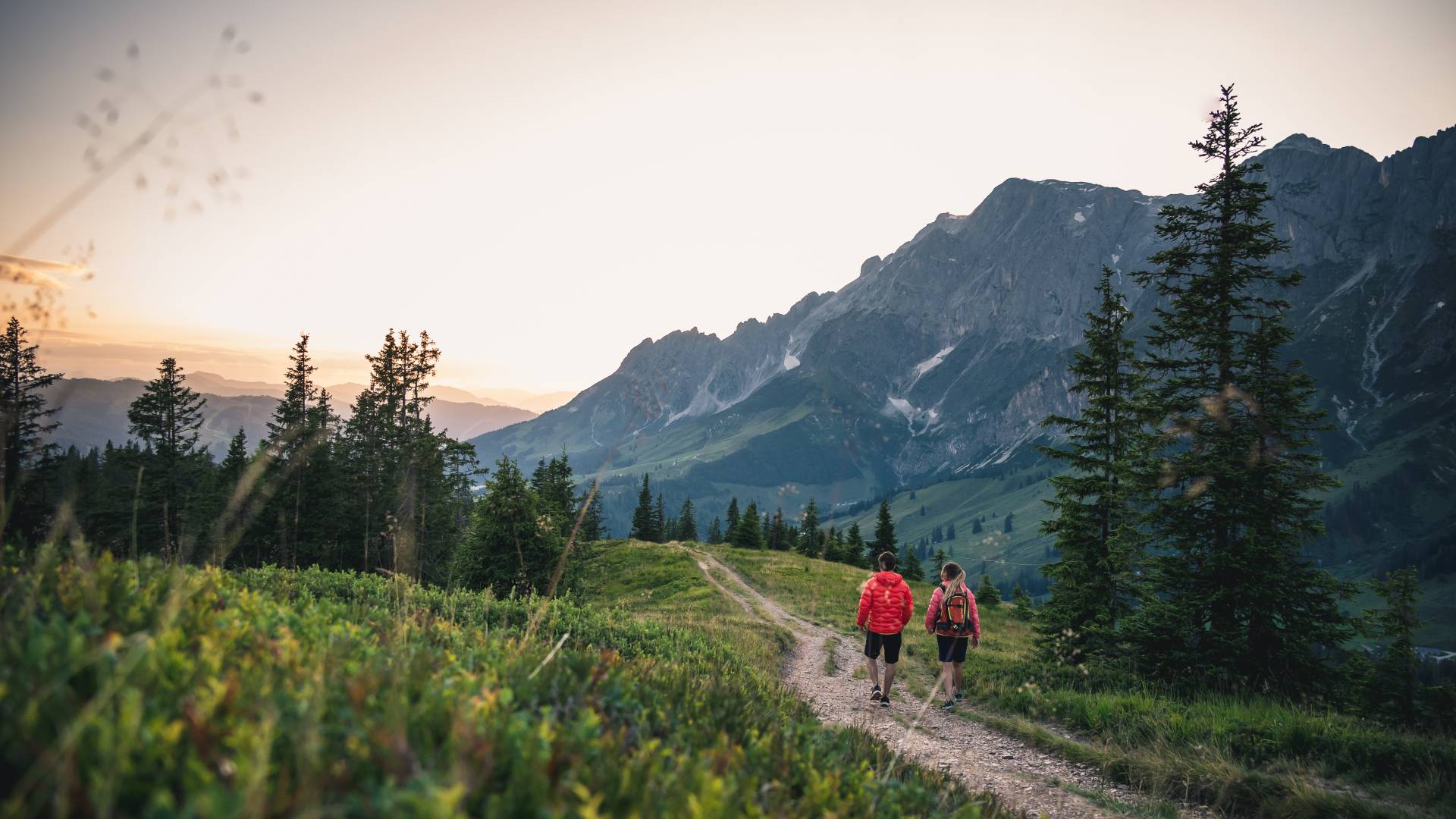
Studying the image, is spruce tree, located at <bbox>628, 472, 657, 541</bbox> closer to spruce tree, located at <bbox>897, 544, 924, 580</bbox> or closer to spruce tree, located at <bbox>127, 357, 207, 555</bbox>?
spruce tree, located at <bbox>897, 544, 924, 580</bbox>

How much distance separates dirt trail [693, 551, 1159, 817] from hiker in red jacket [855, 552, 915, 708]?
698 mm

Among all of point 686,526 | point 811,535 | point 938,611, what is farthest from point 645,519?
point 938,611

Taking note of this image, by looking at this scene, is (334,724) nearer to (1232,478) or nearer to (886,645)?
(886,645)

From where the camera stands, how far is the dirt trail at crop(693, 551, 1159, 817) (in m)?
8.26

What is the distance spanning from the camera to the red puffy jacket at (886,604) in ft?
43.2

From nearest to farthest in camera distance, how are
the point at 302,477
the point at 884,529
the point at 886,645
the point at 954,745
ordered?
the point at 954,745, the point at 886,645, the point at 302,477, the point at 884,529

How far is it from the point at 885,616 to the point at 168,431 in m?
46.9

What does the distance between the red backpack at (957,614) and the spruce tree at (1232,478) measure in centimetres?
521

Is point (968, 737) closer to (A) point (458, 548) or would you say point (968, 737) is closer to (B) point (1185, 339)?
(B) point (1185, 339)

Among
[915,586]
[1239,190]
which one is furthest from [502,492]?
[915,586]

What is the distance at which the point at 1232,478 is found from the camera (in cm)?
1424

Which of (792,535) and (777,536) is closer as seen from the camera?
(777,536)

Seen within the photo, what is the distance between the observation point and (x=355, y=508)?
35625mm

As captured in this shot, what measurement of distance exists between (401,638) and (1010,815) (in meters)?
5.99
